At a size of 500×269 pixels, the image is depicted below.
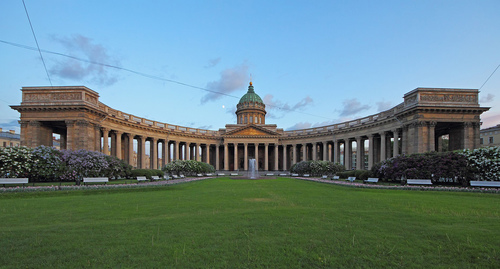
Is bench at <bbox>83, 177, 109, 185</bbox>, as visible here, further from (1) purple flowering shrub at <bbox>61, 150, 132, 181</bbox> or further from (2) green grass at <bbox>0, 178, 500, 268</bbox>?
(2) green grass at <bbox>0, 178, 500, 268</bbox>

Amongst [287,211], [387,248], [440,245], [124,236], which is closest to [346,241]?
[387,248]

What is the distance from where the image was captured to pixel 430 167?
2220 centimetres

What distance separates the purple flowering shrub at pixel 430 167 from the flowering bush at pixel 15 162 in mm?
32406

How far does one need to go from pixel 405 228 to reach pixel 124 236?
7747mm

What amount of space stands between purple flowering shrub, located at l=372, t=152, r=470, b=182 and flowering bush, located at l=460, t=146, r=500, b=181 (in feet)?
1.62

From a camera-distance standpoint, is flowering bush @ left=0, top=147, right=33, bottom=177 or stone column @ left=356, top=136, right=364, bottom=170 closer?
flowering bush @ left=0, top=147, right=33, bottom=177

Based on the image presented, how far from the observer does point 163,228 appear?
7.50 meters

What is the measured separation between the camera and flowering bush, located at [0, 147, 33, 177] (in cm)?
2130

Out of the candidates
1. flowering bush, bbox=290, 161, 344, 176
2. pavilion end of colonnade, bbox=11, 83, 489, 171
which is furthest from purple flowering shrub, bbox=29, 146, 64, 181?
flowering bush, bbox=290, 161, 344, 176

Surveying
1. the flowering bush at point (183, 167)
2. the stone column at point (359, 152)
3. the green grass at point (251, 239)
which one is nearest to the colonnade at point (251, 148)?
the stone column at point (359, 152)

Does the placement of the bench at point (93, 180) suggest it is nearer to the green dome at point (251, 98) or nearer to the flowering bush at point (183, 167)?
the flowering bush at point (183, 167)

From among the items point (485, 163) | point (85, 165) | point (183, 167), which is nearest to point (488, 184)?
point (485, 163)

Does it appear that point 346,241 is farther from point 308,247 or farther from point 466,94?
point 466,94

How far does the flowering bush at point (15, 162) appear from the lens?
21297mm
